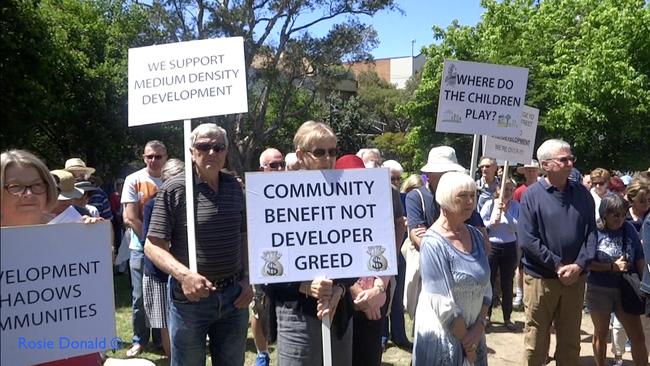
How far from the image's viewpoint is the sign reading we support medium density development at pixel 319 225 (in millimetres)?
2855

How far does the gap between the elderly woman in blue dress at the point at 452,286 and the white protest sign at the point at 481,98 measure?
185cm

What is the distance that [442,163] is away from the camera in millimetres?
4441

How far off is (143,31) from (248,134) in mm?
6909

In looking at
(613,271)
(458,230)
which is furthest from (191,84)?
(613,271)

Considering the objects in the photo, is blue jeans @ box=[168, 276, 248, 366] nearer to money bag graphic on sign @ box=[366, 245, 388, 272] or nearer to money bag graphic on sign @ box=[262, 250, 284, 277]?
money bag graphic on sign @ box=[262, 250, 284, 277]

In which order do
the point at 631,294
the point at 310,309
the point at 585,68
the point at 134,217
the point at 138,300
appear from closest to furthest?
the point at 310,309 < the point at 631,294 < the point at 134,217 < the point at 138,300 < the point at 585,68

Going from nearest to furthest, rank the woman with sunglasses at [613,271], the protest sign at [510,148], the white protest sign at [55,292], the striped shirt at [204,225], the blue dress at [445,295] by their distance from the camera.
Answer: the white protest sign at [55,292] < the blue dress at [445,295] < the striped shirt at [204,225] < the woman with sunglasses at [613,271] < the protest sign at [510,148]

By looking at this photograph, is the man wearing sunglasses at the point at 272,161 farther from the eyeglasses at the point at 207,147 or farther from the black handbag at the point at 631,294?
the black handbag at the point at 631,294

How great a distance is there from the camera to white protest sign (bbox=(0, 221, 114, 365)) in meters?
2.23

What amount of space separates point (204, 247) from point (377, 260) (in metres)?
1.07

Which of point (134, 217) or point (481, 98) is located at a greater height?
point (481, 98)

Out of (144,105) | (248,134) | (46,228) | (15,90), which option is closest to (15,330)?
(46,228)

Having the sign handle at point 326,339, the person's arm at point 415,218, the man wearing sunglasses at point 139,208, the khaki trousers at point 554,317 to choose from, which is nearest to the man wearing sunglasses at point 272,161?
the man wearing sunglasses at point 139,208

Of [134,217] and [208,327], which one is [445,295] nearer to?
[208,327]
